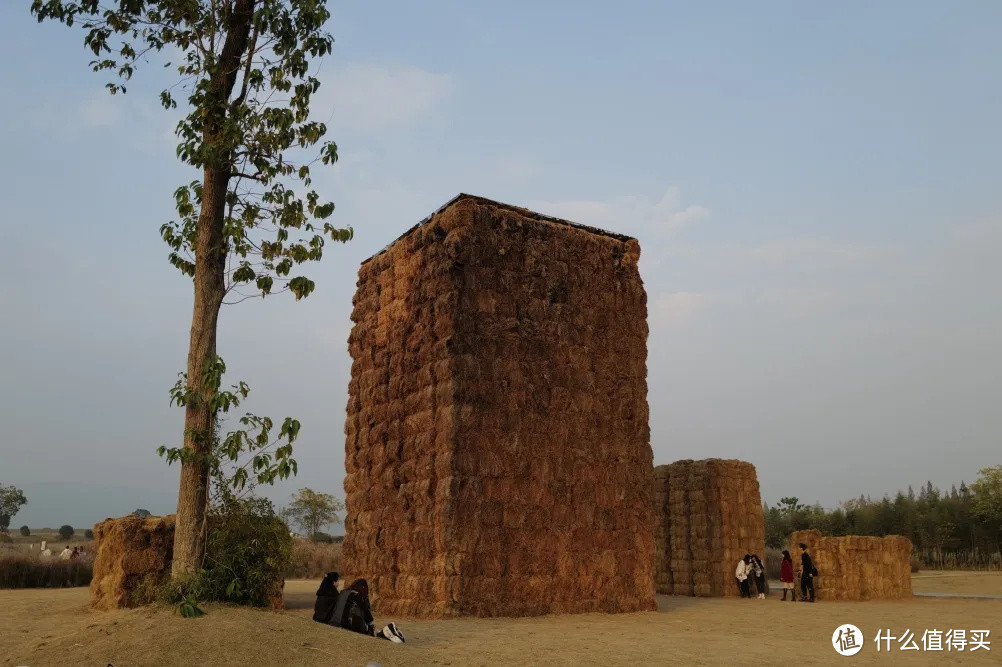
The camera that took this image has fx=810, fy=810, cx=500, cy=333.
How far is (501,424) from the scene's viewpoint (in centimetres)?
1216

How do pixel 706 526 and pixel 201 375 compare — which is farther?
pixel 706 526

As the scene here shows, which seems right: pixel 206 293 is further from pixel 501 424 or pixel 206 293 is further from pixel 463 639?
pixel 463 639

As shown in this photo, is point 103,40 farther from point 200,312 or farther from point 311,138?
point 200,312

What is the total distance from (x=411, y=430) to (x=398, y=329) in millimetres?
1790

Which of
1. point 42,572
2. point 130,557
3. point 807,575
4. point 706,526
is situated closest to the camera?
point 130,557

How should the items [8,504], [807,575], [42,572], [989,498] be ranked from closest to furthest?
1. [807,575]
2. [42,572]
3. [989,498]
4. [8,504]

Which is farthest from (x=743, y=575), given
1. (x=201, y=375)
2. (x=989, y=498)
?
(x=989, y=498)

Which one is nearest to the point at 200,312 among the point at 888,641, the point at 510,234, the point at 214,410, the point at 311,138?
the point at 214,410

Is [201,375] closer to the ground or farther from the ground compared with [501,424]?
farther from the ground

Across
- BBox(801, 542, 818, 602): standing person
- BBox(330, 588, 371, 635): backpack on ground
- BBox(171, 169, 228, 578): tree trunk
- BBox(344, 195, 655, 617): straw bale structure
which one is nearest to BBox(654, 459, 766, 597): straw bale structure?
BBox(801, 542, 818, 602): standing person

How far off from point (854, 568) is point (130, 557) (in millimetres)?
13491

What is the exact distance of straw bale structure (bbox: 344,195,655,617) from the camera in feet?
38.5

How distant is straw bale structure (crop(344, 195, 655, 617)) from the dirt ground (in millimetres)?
742

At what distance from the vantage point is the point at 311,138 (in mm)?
10320
